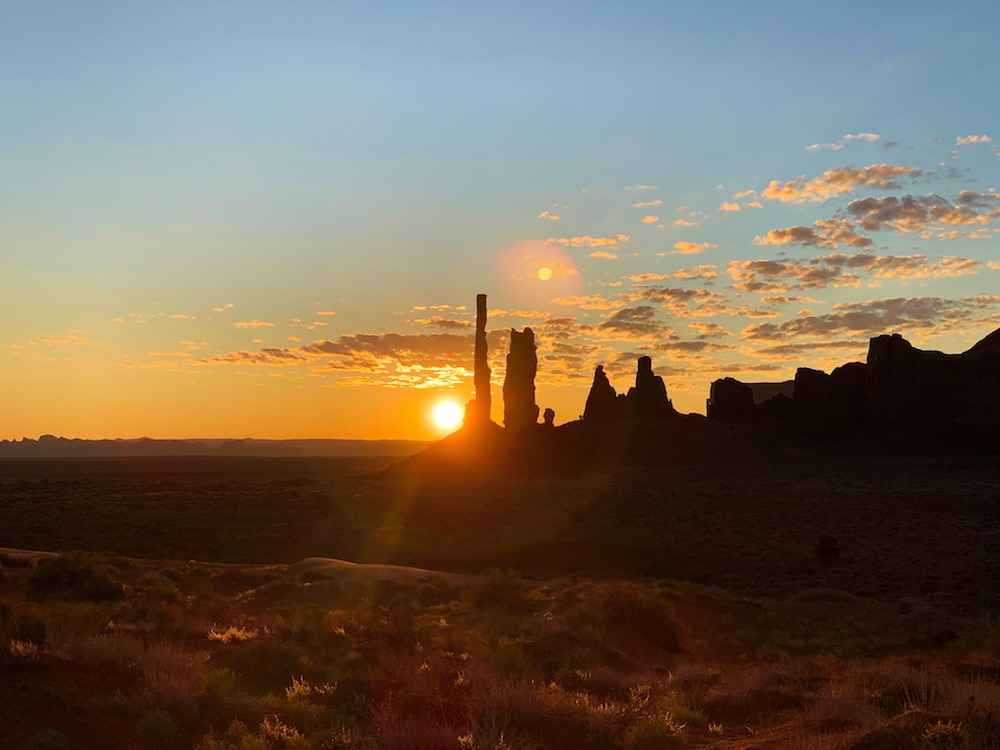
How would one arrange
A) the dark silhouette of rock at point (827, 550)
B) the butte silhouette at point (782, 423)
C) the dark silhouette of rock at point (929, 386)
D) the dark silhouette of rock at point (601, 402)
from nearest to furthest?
the dark silhouette of rock at point (827, 550) < the butte silhouette at point (782, 423) < the dark silhouette of rock at point (929, 386) < the dark silhouette of rock at point (601, 402)

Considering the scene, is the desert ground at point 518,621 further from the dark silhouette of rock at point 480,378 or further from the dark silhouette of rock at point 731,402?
the dark silhouette of rock at point 480,378

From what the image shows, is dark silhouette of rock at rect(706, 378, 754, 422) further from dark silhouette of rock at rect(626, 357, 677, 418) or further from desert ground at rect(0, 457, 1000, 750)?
desert ground at rect(0, 457, 1000, 750)

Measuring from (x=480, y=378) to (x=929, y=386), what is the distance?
1938 inches

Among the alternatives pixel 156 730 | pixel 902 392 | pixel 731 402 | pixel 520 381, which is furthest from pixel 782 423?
pixel 156 730

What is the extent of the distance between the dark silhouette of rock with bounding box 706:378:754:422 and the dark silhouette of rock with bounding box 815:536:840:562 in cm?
5014

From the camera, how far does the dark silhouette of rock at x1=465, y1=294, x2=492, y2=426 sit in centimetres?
9606

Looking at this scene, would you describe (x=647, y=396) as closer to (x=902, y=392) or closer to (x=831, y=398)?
(x=831, y=398)

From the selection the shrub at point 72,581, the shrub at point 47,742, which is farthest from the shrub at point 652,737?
the shrub at point 72,581

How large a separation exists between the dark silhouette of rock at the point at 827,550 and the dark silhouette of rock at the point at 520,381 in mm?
59888

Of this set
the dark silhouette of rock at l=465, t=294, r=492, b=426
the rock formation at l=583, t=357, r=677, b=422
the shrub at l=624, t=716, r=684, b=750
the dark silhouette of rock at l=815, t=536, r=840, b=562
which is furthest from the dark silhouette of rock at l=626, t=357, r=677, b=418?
the shrub at l=624, t=716, r=684, b=750

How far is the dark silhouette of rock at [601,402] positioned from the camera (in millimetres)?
86188

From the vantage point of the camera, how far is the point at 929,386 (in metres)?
80.2

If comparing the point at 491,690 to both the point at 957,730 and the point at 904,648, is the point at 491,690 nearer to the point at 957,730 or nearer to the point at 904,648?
the point at 957,730

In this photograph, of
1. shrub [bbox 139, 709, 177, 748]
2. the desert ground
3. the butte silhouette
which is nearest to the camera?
shrub [bbox 139, 709, 177, 748]
